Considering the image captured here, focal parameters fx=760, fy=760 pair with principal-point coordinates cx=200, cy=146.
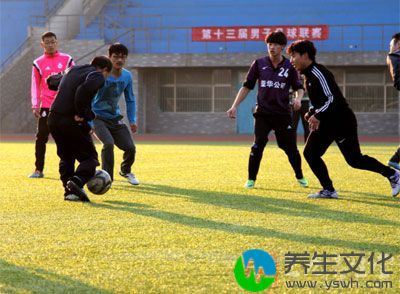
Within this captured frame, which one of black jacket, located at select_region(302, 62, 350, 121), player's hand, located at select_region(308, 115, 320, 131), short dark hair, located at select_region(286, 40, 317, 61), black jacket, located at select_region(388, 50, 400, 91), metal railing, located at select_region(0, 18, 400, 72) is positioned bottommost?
player's hand, located at select_region(308, 115, 320, 131)

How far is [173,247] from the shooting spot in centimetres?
522

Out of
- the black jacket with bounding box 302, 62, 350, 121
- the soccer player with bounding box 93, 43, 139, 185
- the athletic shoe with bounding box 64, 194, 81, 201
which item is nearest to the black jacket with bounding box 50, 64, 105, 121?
the athletic shoe with bounding box 64, 194, 81, 201

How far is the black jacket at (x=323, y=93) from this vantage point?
7941 millimetres

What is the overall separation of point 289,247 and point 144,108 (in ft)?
98.3

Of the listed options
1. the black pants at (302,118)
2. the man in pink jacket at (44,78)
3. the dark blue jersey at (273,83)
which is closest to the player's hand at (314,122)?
the dark blue jersey at (273,83)

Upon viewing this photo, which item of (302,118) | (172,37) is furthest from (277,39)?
(172,37)

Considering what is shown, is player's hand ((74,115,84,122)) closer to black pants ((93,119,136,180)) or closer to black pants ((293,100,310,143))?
black pants ((93,119,136,180))

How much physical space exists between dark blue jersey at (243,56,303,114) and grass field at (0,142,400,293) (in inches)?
40.4

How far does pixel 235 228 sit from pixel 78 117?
8.18ft

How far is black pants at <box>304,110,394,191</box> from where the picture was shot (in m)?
8.14

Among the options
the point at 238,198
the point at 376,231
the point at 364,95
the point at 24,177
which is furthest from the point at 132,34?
the point at 376,231

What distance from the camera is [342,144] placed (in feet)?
27.0

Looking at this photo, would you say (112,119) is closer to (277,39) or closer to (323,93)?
(277,39)

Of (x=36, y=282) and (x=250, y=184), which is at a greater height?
(x=36, y=282)
